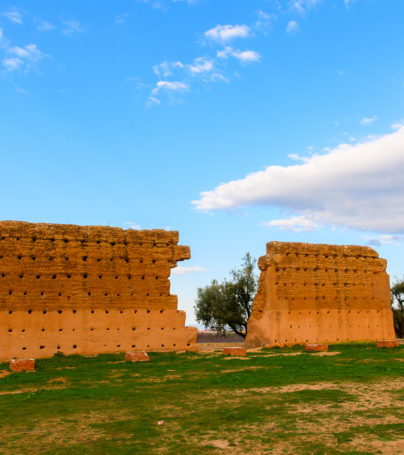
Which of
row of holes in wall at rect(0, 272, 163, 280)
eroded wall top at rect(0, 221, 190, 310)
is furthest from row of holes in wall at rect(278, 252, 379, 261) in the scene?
row of holes in wall at rect(0, 272, 163, 280)

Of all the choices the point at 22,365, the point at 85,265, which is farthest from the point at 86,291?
the point at 22,365

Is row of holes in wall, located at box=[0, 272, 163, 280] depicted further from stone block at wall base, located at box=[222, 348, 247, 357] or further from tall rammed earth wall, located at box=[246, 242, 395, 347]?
tall rammed earth wall, located at box=[246, 242, 395, 347]

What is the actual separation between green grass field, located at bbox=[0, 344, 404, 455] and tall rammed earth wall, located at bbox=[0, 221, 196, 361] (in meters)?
2.92

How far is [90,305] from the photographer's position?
15.9 metres

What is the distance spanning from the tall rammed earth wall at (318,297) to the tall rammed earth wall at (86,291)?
12.4 ft

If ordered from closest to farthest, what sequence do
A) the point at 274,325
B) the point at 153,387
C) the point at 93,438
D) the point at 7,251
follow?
1. the point at 93,438
2. the point at 153,387
3. the point at 7,251
4. the point at 274,325

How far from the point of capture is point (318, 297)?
1986 cm

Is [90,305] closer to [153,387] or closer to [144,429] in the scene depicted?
[153,387]

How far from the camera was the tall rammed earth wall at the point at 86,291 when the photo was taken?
15062 mm

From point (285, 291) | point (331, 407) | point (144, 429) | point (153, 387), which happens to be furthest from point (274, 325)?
point (144, 429)

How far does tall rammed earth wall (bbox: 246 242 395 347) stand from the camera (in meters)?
19.2

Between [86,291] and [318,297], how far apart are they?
998 centimetres

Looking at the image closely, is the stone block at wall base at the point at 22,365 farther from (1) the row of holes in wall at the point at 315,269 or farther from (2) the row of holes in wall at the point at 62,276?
(1) the row of holes in wall at the point at 315,269

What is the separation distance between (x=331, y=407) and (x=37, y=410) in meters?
4.59
